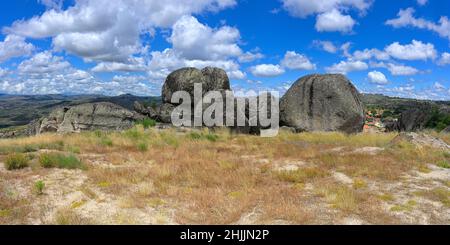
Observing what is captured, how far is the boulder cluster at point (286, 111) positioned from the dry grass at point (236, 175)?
5.43m

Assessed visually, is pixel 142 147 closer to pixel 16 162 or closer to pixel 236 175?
pixel 16 162

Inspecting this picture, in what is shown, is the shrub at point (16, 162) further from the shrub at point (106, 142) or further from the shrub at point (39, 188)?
the shrub at point (106, 142)

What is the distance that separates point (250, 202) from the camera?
396 inches

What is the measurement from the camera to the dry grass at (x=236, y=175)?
938 centimetres

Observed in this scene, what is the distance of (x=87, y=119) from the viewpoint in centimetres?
2969

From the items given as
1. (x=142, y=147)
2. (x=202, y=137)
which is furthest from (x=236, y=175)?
(x=202, y=137)

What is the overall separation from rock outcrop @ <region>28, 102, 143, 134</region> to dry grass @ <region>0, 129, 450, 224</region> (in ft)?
24.8

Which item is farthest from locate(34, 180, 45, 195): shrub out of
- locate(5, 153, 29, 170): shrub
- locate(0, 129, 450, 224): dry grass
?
locate(5, 153, 29, 170): shrub

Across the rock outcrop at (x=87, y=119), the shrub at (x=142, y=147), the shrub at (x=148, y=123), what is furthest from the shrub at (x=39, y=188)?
the rock outcrop at (x=87, y=119)

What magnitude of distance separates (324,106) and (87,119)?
19399mm

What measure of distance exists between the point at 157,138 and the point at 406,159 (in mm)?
14223

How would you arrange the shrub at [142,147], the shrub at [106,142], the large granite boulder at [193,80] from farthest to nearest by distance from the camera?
1. the large granite boulder at [193,80]
2. the shrub at [106,142]
3. the shrub at [142,147]
